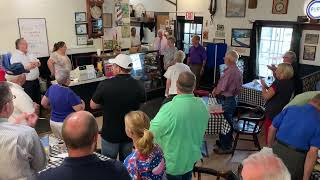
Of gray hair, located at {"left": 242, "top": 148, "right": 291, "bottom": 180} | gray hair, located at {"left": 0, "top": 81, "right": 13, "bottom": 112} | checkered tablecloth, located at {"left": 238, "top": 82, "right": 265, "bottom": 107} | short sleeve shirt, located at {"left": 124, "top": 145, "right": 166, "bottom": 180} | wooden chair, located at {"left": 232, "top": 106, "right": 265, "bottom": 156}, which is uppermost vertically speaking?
gray hair, located at {"left": 0, "top": 81, "right": 13, "bottom": 112}

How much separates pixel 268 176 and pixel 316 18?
5938 mm

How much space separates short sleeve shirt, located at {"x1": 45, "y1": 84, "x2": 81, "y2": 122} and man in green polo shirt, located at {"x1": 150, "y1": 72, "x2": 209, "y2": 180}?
1.47m

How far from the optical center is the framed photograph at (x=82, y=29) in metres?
7.39

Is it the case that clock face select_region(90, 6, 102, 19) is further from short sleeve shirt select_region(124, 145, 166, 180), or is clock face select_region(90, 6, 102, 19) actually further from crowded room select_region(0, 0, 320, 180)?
short sleeve shirt select_region(124, 145, 166, 180)

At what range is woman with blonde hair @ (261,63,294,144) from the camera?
427 centimetres

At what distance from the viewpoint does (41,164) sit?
2361 mm

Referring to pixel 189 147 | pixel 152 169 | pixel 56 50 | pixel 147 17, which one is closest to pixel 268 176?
pixel 152 169

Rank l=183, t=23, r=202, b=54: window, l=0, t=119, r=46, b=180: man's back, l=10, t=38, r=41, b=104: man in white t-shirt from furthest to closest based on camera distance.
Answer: l=183, t=23, r=202, b=54: window
l=10, t=38, r=41, b=104: man in white t-shirt
l=0, t=119, r=46, b=180: man's back

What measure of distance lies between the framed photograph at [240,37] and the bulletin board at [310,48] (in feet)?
4.52

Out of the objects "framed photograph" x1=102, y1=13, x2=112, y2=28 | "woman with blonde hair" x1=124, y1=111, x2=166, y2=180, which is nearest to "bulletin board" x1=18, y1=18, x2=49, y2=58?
"framed photograph" x1=102, y1=13, x2=112, y2=28

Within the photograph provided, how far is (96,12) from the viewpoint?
7449mm

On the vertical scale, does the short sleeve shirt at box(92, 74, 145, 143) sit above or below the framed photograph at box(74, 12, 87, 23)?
below

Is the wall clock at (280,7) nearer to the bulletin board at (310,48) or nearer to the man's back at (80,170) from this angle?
the bulletin board at (310,48)

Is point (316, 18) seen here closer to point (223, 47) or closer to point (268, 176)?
point (223, 47)
